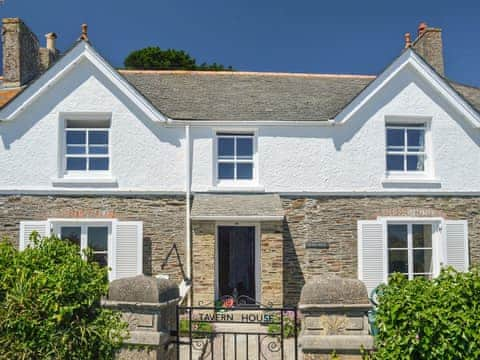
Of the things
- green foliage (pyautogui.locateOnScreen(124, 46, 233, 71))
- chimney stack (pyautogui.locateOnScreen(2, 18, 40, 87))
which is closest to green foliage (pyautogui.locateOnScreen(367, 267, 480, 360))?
chimney stack (pyautogui.locateOnScreen(2, 18, 40, 87))

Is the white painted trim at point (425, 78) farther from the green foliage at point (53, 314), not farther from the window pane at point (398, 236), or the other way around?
the green foliage at point (53, 314)

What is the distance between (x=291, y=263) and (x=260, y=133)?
399 centimetres

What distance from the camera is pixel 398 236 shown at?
46.3ft

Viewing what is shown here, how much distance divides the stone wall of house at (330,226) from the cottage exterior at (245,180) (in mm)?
41

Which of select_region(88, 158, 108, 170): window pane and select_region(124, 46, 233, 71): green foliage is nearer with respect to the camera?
select_region(88, 158, 108, 170): window pane

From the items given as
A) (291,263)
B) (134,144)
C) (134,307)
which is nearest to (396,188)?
(291,263)

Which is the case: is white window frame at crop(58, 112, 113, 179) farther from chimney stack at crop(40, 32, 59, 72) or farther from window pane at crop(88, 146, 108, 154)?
chimney stack at crop(40, 32, 59, 72)

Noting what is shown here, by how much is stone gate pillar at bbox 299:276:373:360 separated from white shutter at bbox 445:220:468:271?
887cm

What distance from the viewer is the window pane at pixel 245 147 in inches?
572

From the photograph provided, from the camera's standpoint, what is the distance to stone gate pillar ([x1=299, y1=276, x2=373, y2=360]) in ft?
20.4

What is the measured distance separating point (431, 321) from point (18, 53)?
650 inches

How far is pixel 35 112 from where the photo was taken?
1370 centimetres

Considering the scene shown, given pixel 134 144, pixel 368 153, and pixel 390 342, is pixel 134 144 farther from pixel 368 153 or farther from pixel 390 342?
pixel 390 342

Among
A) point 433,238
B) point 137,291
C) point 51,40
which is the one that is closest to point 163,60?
point 51,40
